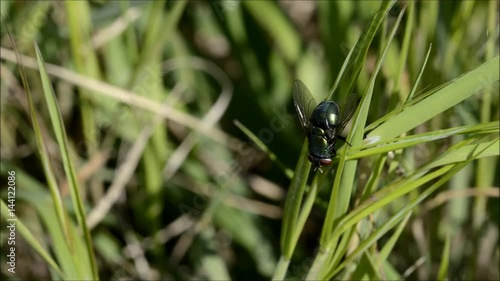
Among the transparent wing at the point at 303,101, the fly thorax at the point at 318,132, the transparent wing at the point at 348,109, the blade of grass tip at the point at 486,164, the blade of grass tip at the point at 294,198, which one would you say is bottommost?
the blade of grass tip at the point at 294,198

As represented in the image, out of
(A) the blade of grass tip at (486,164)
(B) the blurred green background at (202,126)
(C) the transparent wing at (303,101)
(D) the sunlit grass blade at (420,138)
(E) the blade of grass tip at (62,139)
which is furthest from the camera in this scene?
(B) the blurred green background at (202,126)

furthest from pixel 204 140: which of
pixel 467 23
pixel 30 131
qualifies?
pixel 467 23

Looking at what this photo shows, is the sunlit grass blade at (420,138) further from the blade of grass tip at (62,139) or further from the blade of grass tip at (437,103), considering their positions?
the blade of grass tip at (62,139)

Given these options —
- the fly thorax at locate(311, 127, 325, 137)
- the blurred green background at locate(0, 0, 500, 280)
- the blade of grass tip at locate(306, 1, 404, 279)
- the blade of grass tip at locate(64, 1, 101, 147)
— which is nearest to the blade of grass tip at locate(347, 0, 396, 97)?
the blade of grass tip at locate(306, 1, 404, 279)

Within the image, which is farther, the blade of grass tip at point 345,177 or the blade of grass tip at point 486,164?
the blade of grass tip at point 486,164

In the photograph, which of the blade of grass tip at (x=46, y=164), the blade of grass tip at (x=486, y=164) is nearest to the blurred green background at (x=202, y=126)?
the blade of grass tip at (x=486, y=164)

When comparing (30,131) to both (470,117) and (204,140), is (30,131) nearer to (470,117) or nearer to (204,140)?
(204,140)

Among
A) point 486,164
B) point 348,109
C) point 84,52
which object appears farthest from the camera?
point 84,52

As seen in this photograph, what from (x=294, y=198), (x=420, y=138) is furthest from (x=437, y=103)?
(x=294, y=198)

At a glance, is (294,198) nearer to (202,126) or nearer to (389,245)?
(389,245)
